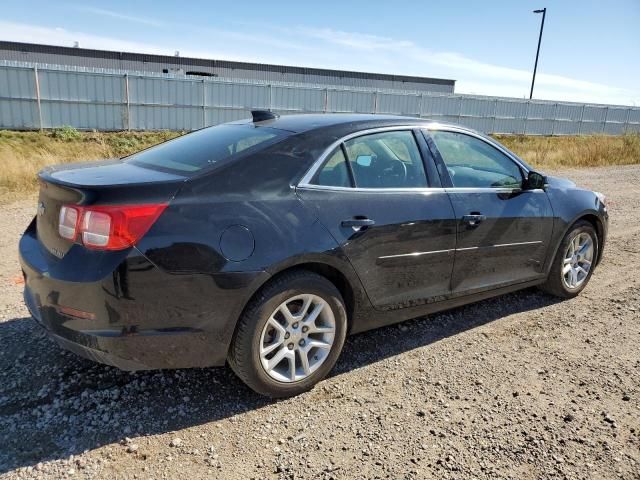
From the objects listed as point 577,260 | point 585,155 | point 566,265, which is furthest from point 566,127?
point 566,265

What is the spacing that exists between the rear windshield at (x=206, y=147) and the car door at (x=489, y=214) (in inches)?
52.0

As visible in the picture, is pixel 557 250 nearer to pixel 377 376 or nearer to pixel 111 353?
pixel 377 376

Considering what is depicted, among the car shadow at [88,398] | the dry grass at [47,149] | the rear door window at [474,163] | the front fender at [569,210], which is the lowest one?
the car shadow at [88,398]

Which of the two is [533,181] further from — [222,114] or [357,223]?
[222,114]

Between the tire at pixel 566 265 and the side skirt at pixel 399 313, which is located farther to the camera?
the tire at pixel 566 265

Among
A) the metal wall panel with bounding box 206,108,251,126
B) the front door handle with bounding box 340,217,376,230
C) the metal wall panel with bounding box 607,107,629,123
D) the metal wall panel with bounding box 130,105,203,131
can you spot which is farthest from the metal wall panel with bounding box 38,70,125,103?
the metal wall panel with bounding box 607,107,629,123

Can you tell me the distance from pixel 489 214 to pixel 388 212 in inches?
40.8

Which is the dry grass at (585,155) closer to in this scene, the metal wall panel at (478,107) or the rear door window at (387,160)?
the metal wall panel at (478,107)

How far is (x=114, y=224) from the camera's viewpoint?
2.50 meters

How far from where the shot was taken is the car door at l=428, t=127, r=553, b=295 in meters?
3.79

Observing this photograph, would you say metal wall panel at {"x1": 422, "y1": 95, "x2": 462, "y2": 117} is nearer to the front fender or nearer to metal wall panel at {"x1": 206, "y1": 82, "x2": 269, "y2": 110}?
metal wall panel at {"x1": 206, "y1": 82, "x2": 269, "y2": 110}

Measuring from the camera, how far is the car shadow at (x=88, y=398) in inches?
103

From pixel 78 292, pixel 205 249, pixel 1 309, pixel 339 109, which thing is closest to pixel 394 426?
pixel 205 249

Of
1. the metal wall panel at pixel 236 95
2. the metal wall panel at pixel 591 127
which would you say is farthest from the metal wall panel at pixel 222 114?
the metal wall panel at pixel 591 127
